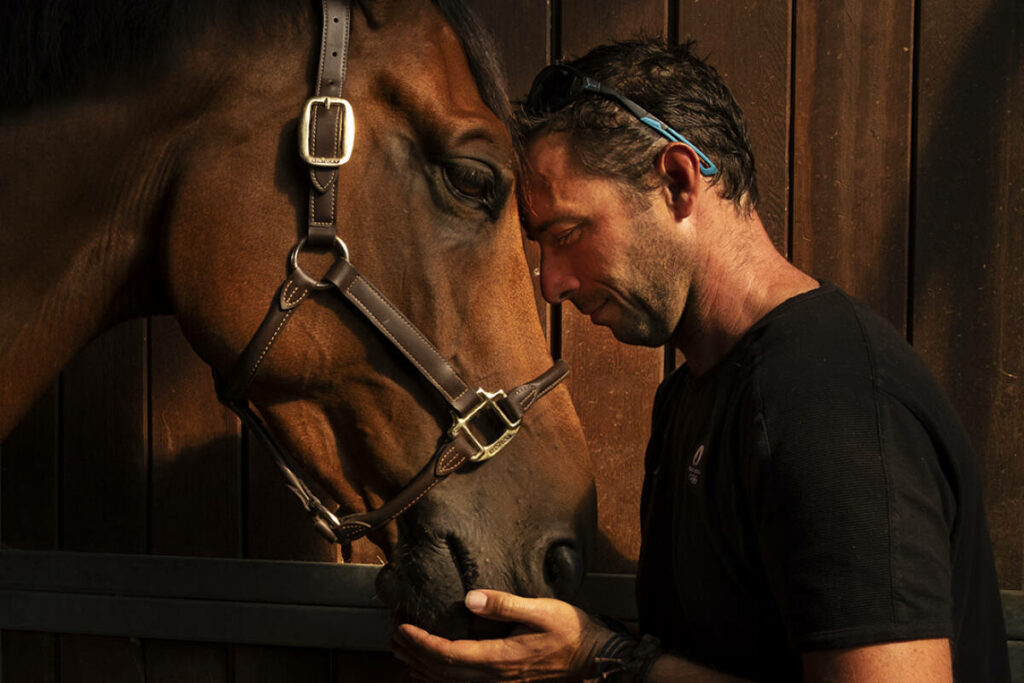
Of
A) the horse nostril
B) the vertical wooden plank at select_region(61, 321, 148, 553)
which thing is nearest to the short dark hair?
the horse nostril

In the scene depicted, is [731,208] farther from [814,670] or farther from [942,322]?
[942,322]

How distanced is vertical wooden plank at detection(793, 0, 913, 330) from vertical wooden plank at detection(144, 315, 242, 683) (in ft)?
5.07

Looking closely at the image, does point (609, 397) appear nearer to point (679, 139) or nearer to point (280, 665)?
point (679, 139)

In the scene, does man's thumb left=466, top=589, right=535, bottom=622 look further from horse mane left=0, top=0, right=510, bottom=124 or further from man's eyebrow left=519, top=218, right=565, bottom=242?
horse mane left=0, top=0, right=510, bottom=124

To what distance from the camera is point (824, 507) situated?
99 centimetres

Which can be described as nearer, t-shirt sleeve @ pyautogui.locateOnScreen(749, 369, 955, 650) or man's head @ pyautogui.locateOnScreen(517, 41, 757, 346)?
t-shirt sleeve @ pyautogui.locateOnScreen(749, 369, 955, 650)

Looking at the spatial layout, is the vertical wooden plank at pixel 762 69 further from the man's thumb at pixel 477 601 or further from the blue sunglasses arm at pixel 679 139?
the man's thumb at pixel 477 601

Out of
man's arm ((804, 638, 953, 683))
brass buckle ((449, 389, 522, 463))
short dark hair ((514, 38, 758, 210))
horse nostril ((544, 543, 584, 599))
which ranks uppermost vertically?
short dark hair ((514, 38, 758, 210))

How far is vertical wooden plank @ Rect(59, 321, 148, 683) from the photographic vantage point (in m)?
2.21

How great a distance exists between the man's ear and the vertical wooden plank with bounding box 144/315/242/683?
4.48 feet

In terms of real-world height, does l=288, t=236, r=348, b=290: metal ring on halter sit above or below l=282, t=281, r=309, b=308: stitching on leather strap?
above

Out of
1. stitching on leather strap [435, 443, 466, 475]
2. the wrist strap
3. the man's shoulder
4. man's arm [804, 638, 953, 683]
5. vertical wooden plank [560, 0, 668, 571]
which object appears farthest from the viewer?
vertical wooden plank [560, 0, 668, 571]

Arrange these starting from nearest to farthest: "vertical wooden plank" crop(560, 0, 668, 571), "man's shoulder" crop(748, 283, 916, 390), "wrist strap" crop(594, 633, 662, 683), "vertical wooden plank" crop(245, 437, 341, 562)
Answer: "man's shoulder" crop(748, 283, 916, 390) → "wrist strap" crop(594, 633, 662, 683) → "vertical wooden plank" crop(560, 0, 668, 571) → "vertical wooden plank" crop(245, 437, 341, 562)

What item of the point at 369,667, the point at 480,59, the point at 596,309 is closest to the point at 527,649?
the point at 596,309
